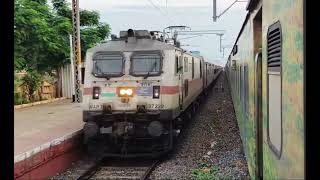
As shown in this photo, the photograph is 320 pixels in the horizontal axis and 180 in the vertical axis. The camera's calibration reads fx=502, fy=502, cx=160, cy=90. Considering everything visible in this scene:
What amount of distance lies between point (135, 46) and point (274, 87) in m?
8.10

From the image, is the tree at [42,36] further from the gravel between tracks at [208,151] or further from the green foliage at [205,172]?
the green foliage at [205,172]

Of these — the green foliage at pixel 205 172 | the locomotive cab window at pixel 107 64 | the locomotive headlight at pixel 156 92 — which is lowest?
the green foliage at pixel 205 172

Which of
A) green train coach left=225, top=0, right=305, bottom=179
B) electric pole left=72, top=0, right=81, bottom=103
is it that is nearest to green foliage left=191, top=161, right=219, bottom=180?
green train coach left=225, top=0, right=305, bottom=179

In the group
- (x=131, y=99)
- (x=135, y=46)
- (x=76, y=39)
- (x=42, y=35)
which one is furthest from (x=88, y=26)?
(x=131, y=99)

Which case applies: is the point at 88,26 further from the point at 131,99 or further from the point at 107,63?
the point at 131,99

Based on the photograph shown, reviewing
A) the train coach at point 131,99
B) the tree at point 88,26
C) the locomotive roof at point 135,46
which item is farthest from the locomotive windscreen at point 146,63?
the tree at point 88,26

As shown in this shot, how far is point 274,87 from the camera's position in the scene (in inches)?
139

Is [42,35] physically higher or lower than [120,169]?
higher

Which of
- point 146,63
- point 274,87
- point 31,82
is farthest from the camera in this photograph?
point 31,82

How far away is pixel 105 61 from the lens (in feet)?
37.2

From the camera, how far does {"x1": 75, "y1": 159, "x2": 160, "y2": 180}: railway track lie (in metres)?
9.52

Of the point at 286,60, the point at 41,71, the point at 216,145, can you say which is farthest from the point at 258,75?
the point at 41,71

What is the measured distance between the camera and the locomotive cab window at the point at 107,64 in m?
11.2
